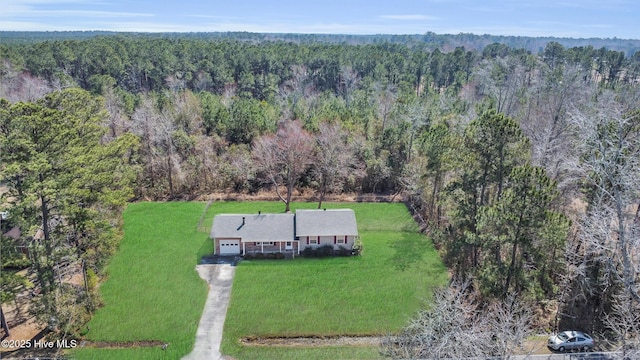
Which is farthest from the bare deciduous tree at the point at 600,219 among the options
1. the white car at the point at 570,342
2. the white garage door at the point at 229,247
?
the white garage door at the point at 229,247

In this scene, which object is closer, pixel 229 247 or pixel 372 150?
pixel 229 247

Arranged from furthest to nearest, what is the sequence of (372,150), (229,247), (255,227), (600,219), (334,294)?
Result: (372,150)
(255,227)
(229,247)
(334,294)
(600,219)

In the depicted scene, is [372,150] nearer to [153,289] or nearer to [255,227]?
[255,227]

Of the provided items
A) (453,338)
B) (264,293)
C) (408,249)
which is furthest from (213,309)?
(408,249)

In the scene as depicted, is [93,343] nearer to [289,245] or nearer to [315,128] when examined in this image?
[289,245]

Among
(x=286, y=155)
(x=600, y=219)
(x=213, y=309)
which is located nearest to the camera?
(x=600, y=219)

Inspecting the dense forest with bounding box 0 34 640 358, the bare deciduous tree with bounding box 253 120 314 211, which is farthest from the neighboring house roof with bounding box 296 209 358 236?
the dense forest with bounding box 0 34 640 358
